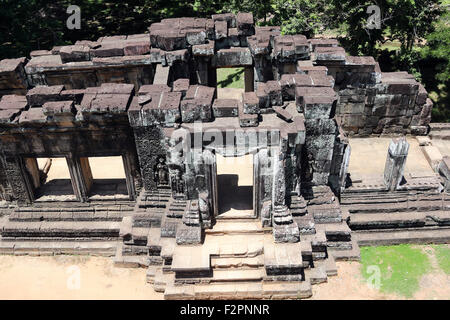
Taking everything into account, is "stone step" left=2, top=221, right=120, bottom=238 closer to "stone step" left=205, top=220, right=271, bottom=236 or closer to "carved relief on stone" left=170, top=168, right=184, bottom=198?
"carved relief on stone" left=170, top=168, right=184, bottom=198

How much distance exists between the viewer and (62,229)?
1319cm

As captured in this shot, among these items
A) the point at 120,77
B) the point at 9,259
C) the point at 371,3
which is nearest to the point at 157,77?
the point at 120,77

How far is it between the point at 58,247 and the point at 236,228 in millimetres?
5533

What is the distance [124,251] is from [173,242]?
1782 millimetres

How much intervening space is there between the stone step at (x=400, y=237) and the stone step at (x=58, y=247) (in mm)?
7433

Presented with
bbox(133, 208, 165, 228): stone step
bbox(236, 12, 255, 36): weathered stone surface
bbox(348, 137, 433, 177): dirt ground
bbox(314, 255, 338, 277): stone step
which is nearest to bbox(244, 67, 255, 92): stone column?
bbox(236, 12, 255, 36): weathered stone surface

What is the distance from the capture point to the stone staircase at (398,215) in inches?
517

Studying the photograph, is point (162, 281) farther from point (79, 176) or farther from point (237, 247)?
point (79, 176)

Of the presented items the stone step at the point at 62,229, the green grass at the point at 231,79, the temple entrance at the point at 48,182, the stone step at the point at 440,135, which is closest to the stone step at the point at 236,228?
the stone step at the point at 62,229

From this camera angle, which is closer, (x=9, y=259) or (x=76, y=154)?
(x=76, y=154)

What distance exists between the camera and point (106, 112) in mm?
11414

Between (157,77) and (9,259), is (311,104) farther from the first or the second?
(9,259)

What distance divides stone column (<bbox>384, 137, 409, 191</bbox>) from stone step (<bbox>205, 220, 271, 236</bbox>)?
4119 mm

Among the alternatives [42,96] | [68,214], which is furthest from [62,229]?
[42,96]
